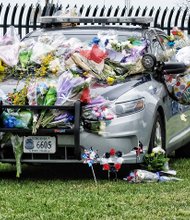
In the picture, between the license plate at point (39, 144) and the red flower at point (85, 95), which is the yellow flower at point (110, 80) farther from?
the license plate at point (39, 144)

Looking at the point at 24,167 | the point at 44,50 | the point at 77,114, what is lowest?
the point at 24,167

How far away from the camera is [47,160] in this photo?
9867mm

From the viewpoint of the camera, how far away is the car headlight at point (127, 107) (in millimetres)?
9812

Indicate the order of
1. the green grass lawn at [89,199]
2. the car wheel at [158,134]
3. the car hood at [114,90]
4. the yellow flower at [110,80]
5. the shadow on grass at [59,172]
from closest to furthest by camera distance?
the green grass lawn at [89,199] → the car hood at [114,90] → the yellow flower at [110,80] → the car wheel at [158,134] → the shadow on grass at [59,172]

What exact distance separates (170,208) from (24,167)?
142 inches

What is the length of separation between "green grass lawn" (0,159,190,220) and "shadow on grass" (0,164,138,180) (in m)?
0.16

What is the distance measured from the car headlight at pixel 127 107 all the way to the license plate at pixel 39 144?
0.72 m

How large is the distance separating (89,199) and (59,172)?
2.28m

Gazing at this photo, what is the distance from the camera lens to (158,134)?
10617mm

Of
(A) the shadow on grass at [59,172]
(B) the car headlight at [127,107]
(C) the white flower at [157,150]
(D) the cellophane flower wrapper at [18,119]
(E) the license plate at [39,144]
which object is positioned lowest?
(A) the shadow on grass at [59,172]

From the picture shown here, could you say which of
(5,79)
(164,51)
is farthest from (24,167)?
(164,51)

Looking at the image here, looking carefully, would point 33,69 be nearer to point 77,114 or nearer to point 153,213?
point 77,114

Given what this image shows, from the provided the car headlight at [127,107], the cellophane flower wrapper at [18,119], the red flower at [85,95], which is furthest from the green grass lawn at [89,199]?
the red flower at [85,95]

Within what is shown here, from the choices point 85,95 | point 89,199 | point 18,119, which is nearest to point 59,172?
point 18,119
